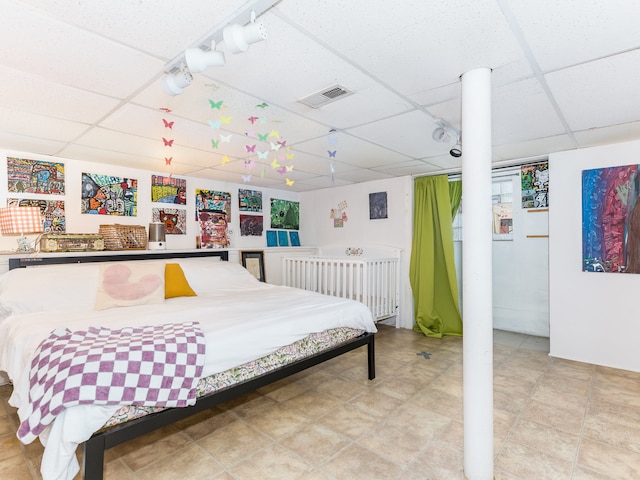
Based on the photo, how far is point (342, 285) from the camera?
4402 millimetres

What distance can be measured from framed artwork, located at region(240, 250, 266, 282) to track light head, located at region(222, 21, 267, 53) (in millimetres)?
3566

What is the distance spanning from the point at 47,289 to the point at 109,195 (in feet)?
4.43

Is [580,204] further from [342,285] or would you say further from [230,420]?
[230,420]

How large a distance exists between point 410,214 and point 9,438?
4259mm

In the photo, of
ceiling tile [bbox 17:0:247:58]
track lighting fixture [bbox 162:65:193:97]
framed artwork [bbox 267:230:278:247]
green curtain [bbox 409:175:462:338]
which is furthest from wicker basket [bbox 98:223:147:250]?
green curtain [bbox 409:175:462:338]

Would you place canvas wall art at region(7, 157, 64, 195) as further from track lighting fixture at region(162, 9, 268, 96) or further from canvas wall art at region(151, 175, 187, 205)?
track lighting fixture at region(162, 9, 268, 96)

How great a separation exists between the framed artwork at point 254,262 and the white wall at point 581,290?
11.6ft

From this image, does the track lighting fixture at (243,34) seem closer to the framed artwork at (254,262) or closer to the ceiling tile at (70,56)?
the ceiling tile at (70,56)

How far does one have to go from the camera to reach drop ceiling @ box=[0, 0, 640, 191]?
1324 millimetres

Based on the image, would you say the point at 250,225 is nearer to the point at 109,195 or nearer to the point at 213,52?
the point at 109,195

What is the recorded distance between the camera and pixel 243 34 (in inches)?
50.0

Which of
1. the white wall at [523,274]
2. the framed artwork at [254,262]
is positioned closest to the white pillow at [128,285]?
the framed artwork at [254,262]

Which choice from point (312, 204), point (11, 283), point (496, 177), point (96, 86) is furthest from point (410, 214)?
point (11, 283)

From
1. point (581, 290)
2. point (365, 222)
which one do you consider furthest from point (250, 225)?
point (581, 290)
